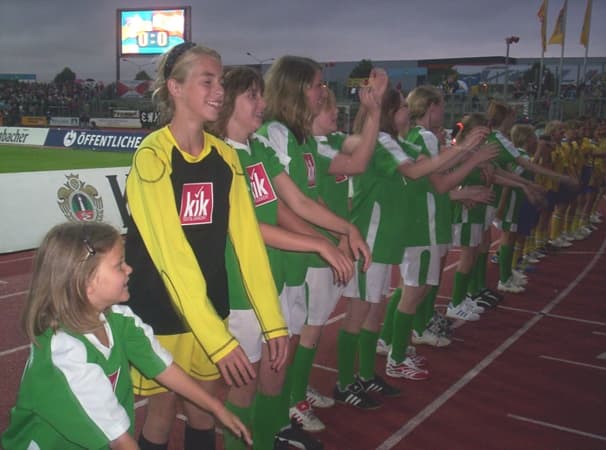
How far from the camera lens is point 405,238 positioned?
179 inches

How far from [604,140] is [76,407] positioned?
13.7 m

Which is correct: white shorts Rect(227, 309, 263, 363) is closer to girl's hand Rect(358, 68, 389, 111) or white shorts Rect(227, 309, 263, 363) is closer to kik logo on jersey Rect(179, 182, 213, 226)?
kik logo on jersey Rect(179, 182, 213, 226)

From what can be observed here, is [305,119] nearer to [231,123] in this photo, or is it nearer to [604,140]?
[231,123]

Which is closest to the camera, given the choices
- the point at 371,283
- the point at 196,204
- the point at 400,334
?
the point at 196,204

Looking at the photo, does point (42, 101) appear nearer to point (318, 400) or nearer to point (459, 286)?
point (459, 286)

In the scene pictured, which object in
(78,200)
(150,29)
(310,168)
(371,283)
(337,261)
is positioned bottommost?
(78,200)

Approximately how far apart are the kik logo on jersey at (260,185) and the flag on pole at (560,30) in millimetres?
26083

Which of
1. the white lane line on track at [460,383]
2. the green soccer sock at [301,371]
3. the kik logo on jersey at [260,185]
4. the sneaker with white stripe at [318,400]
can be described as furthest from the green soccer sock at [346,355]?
the kik logo on jersey at [260,185]

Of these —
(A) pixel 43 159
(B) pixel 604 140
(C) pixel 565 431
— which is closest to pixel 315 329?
(C) pixel 565 431

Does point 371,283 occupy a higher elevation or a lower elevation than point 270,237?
lower

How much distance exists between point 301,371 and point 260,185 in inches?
64.8

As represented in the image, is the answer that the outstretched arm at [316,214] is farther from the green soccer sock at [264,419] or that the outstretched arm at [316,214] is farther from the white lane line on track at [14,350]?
the white lane line on track at [14,350]

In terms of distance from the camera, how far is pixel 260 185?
2832mm

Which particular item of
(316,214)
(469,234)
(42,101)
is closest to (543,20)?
(469,234)
